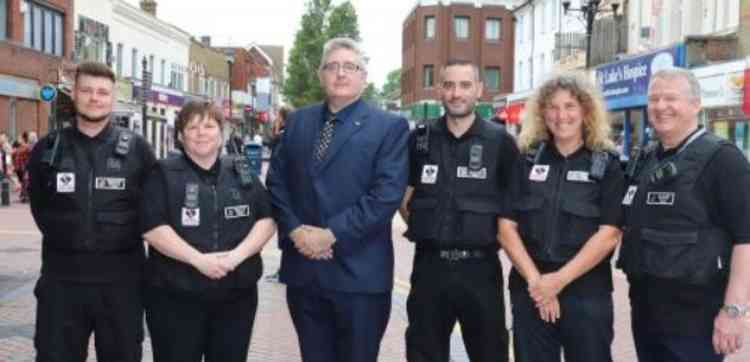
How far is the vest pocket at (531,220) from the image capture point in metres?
4.61

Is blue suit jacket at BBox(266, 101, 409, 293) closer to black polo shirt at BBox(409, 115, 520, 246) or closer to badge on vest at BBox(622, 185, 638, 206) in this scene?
black polo shirt at BBox(409, 115, 520, 246)

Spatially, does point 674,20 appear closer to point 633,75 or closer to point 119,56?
point 633,75

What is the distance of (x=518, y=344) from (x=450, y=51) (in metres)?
55.7

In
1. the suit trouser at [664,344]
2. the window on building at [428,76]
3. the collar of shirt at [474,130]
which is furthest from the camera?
the window on building at [428,76]

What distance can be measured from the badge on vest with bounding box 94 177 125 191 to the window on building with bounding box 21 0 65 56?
26642mm

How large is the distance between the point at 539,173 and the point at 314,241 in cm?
125

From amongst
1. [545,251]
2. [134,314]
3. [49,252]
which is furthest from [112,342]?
[545,251]

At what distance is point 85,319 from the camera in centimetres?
475

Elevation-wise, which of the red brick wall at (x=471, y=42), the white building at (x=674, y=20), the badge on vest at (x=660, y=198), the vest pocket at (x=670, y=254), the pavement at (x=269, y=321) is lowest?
the pavement at (x=269, y=321)

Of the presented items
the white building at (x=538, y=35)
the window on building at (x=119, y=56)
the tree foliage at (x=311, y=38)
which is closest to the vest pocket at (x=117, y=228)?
the white building at (x=538, y=35)

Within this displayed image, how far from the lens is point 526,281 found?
15.2 ft

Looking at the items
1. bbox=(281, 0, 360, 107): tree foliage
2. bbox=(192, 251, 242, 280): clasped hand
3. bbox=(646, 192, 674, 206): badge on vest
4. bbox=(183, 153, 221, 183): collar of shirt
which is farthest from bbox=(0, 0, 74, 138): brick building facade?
bbox=(281, 0, 360, 107): tree foliage

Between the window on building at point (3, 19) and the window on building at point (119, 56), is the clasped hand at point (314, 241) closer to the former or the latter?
the window on building at point (3, 19)

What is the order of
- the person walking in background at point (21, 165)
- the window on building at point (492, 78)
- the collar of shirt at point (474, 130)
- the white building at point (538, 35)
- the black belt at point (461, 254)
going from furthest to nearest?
the window on building at point (492, 78) < the white building at point (538, 35) < the person walking in background at point (21, 165) < the collar of shirt at point (474, 130) < the black belt at point (461, 254)
